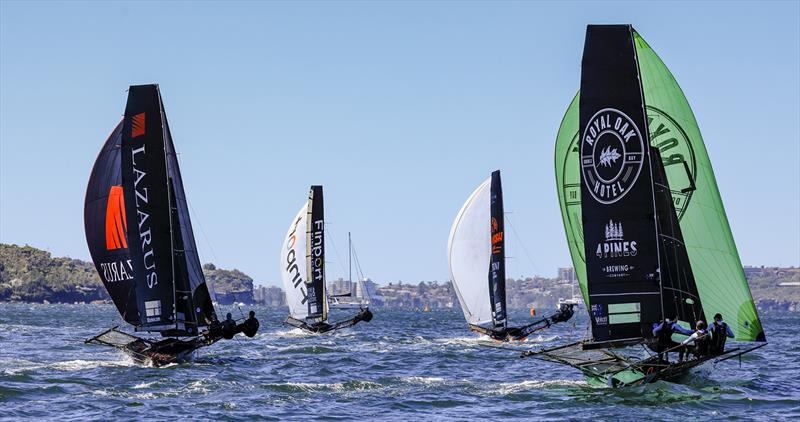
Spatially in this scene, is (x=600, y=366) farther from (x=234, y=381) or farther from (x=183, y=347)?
(x=183, y=347)

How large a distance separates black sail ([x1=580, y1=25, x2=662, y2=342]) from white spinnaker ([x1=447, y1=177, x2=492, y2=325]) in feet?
82.5

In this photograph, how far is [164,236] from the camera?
3806 centimetres

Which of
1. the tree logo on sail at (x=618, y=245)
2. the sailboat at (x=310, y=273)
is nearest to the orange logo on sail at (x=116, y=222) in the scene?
the tree logo on sail at (x=618, y=245)

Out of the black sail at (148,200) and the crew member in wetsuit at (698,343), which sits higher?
the black sail at (148,200)

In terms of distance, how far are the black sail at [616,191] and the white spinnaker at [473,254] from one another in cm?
2513

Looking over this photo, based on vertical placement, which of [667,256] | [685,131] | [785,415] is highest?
[685,131]

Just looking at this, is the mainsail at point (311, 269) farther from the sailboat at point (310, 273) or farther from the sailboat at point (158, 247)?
the sailboat at point (158, 247)

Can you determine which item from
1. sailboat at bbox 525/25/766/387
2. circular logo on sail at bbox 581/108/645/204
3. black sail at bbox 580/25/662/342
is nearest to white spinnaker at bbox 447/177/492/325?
sailboat at bbox 525/25/766/387

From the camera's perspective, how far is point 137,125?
3775 centimetres

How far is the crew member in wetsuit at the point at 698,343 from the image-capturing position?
27.7 m

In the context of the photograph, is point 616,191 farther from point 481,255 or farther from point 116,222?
point 481,255

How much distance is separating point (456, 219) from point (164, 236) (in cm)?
1967

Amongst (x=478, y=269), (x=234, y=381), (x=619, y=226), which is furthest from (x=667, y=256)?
(x=478, y=269)

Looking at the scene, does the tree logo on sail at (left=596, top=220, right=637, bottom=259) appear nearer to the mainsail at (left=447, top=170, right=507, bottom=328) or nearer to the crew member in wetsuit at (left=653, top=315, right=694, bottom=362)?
the crew member in wetsuit at (left=653, top=315, right=694, bottom=362)
